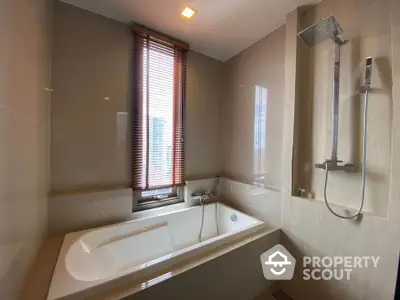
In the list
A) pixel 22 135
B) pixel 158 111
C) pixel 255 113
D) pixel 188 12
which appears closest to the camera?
pixel 22 135

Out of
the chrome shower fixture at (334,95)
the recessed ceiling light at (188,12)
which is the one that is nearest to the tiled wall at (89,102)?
the recessed ceiling light at (188,12)

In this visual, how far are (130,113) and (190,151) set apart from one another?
0.84 meters

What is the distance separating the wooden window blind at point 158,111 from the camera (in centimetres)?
195

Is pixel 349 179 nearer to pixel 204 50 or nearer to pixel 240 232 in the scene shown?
pixel 240 232

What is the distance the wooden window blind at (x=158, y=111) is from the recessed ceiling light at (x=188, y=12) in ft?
1.33

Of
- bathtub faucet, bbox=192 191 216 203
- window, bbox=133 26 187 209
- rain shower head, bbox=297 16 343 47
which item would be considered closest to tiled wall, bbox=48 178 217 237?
window, bbox=133 26 187 209

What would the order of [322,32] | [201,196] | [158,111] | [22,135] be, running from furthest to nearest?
[201,196]
[158,111]
[322,32]
[22,135]

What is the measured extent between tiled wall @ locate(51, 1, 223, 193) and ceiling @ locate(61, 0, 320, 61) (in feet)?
0.59

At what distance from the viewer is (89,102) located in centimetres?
174

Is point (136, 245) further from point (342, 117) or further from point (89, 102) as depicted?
point (342, 117)

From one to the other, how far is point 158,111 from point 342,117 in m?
1.71

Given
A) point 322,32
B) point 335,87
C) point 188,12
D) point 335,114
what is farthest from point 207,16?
point 335,114

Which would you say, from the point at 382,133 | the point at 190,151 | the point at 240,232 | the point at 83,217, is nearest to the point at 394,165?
the point at 382,133

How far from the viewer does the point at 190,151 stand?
7.82 ft
